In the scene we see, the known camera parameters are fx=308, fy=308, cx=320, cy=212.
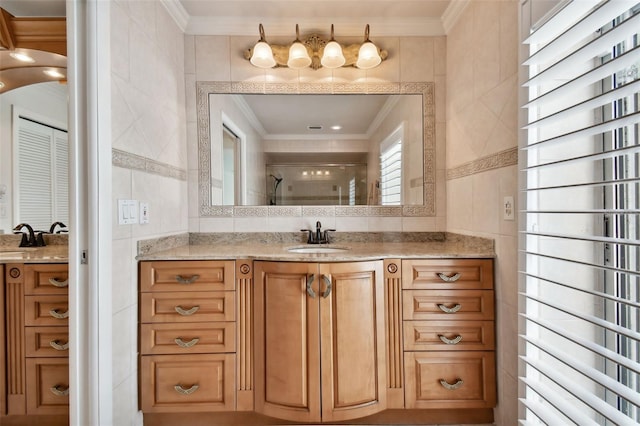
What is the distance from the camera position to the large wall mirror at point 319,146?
2150mm

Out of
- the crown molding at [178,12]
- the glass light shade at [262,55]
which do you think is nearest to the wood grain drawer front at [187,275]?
the glass light shade at [262,55]

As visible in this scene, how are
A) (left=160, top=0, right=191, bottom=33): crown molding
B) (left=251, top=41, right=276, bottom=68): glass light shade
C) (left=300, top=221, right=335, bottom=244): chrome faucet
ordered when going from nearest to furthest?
1. (left=160, top=0, right=191, bottom=33): crown molding
2. (left=251, top=41, right=276, bottom=68): glass light shade
3. (left=300, top=221, right=335, bottom=244): chrome faucet

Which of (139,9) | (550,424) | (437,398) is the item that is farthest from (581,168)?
(139,9)

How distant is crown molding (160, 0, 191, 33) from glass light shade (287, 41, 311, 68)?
0.71 m

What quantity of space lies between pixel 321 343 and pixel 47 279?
1.29 meters

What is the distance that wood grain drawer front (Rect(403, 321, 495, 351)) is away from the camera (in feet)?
5.24

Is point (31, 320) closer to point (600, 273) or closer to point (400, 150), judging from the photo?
point (400, 150)

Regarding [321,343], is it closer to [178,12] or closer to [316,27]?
→ [316,27]

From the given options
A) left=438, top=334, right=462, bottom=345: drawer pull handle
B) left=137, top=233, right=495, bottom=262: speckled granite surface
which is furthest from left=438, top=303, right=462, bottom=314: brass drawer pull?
left=137, top=233, right=495, bottom=262: speckled granite surface

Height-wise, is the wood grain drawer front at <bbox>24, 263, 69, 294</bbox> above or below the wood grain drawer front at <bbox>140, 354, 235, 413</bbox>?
above

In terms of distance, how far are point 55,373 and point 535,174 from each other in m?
2.32

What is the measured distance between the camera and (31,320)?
1394mm

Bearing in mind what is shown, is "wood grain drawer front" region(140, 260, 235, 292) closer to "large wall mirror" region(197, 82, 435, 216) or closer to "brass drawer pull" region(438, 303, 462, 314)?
"large wall mirror" region(197, 82, 435, 216)

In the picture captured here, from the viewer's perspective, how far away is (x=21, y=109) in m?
1.37
